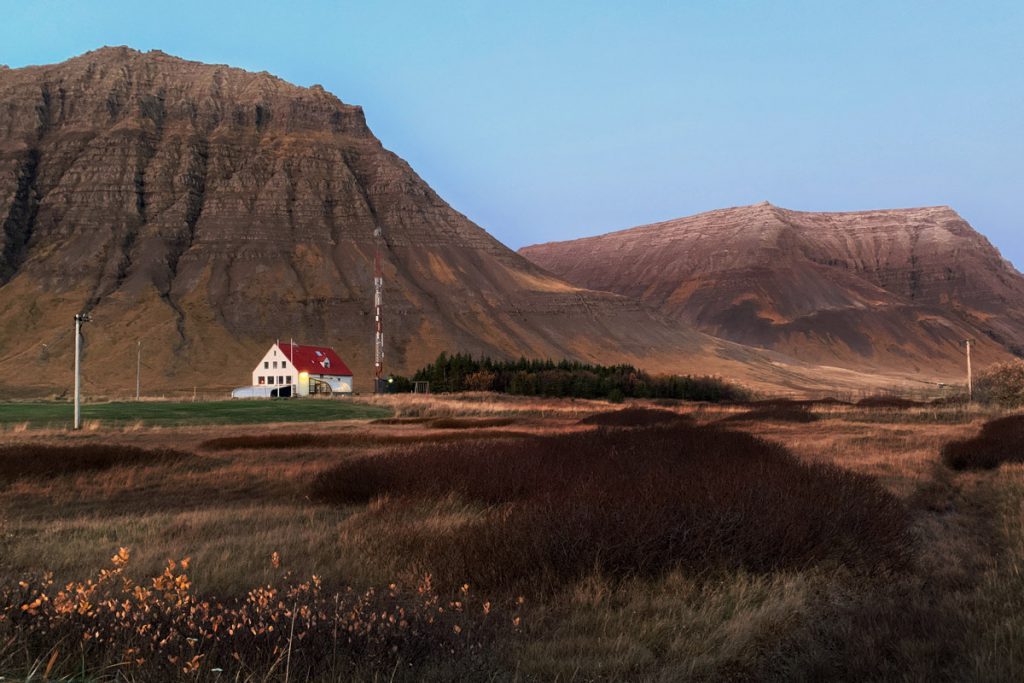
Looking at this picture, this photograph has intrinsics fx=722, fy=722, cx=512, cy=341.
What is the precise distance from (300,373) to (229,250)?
47.6 meters

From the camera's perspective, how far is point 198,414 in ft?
129

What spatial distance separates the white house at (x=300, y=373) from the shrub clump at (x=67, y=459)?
58.5m

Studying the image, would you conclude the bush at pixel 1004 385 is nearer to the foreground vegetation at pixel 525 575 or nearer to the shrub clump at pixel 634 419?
the shrub clump at pixel 634 419

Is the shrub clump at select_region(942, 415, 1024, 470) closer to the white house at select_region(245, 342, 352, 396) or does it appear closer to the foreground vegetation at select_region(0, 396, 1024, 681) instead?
the foreground vegetation at select_region(0, 396, 1024, 681)

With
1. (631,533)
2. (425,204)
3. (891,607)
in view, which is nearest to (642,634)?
(631,533)

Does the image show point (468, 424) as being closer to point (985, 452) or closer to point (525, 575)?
point (985, 452)

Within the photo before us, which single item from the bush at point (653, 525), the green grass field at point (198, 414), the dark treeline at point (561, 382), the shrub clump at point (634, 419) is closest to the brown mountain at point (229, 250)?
the dark treeline at point (561, 382)

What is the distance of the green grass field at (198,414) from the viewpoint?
33125mm

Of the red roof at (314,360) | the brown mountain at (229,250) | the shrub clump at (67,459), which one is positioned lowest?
the shrub clump at (67,459)

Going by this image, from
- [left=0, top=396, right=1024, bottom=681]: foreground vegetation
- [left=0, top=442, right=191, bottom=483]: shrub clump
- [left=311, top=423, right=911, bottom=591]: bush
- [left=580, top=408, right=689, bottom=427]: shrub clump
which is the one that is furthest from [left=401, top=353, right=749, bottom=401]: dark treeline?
[left=311, top=423, right=911, bottom=591]: bush

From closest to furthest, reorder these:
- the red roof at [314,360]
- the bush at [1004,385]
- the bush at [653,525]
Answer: the bush at [653,525] < the bush at [1004,385] < the red roof at [314,360]

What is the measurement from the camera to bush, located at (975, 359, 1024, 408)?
45125mm

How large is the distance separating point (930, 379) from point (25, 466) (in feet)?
558

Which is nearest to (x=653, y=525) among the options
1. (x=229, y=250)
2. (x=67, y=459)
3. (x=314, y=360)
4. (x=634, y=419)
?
(x=67, y=459)
